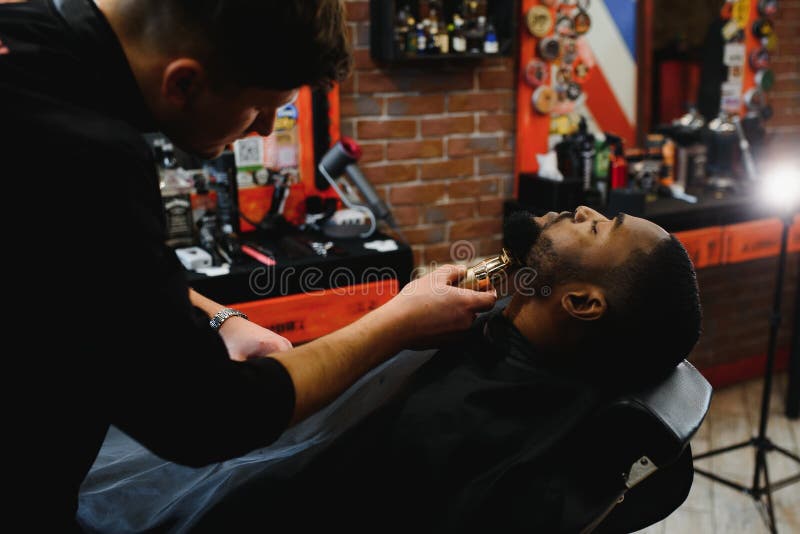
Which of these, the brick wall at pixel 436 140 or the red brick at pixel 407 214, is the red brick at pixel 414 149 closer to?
the brick wall at pixel 436 140

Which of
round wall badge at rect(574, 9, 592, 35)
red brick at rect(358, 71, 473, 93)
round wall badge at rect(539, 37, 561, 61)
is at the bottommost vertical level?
red brick at rect(358, 71, 473, 93)

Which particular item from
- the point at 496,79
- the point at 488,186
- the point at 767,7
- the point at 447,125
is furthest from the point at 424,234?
the point at 767,7

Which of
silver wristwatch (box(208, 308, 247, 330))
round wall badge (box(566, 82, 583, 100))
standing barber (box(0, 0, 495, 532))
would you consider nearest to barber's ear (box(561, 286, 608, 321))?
standing barber (box(0, 0, 495, 532))

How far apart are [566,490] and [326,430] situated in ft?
1.57

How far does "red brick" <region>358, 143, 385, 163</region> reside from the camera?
2.92 meters

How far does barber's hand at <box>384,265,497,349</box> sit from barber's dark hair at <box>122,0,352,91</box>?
38 cm

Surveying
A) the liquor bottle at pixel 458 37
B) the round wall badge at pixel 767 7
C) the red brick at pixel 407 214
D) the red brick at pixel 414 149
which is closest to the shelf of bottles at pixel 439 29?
the liquor bottle at pixel 458 37

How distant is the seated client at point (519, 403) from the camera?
119cm

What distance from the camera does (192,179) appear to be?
2572mm

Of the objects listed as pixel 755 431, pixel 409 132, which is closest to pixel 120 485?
pixel 409 132

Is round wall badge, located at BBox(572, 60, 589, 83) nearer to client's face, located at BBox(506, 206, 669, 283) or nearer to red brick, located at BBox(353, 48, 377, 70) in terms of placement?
red brick, located at BBox(353, 48, 377, 70)

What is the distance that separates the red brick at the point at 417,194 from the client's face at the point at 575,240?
65.4 inches

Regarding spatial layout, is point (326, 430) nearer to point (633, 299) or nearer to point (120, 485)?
point (120, 485)

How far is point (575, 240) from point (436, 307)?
0.95 feet
